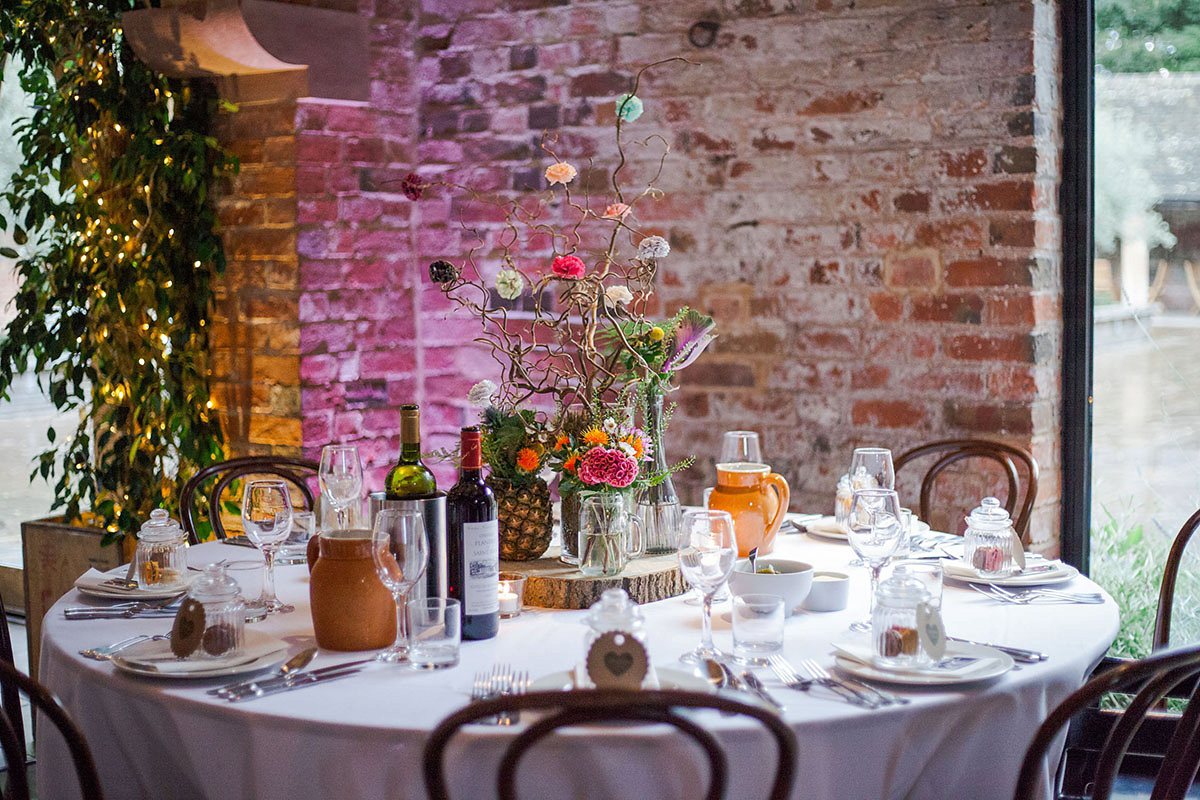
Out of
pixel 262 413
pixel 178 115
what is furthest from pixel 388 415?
pixel 178 115

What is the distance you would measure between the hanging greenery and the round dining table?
1868mm

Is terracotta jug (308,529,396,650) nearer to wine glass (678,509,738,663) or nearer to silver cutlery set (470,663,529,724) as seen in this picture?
silver cutlery set (470,663,529,724)

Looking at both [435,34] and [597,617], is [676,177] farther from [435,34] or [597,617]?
[597,617]

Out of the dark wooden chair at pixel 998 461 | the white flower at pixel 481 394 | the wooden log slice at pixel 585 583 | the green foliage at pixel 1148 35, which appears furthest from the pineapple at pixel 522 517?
the green foliage at pixel 1148 35

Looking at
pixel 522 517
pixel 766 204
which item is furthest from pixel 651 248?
pixel 766 204

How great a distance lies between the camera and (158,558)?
2.07m

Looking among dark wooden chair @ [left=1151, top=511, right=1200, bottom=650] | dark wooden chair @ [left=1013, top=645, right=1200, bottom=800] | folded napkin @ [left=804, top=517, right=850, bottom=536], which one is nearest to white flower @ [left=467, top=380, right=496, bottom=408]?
folded napkin @ [left=804, top=517, right=850, bottom=536]

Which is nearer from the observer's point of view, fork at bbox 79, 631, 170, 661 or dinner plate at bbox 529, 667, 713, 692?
dinner plate at bbox 529, 667, 713, 692

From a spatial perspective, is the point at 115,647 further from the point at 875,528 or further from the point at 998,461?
the point at 998,461

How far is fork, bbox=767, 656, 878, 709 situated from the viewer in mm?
1507

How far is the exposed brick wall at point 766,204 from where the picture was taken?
3027mm

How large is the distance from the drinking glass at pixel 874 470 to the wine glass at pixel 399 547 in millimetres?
983

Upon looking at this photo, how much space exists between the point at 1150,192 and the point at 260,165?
7.89ft

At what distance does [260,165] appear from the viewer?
3527 mm
